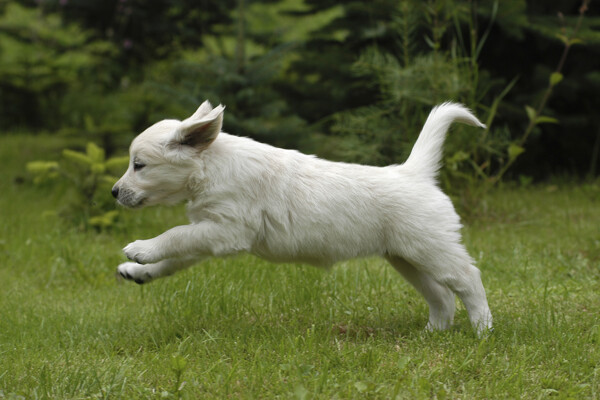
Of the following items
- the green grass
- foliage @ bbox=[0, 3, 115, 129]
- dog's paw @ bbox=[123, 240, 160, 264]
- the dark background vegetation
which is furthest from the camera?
foliage @ bbox=[0, 3, 115, 129]

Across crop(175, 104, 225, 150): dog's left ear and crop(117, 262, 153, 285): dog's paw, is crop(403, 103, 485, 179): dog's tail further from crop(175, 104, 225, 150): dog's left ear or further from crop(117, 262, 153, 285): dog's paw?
crop(117, 262, 153, 285): dog's paw

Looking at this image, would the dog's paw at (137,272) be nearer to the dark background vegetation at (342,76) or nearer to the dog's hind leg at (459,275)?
the dog's hind leg at (459,275)

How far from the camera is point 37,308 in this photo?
4680 mm

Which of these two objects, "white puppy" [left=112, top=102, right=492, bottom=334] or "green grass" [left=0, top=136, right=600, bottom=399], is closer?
"green grass" [left=0, top=136, right=600, bottom=399]

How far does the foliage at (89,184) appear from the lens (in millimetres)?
6461

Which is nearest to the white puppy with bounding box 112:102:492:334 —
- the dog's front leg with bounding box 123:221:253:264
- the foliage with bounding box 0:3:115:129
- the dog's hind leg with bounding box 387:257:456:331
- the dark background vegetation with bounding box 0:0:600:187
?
the dog's front leg with bounding box 123:221:253:264

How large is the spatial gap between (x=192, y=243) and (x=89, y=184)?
3.27m

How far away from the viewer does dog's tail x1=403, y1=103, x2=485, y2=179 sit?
4.03 m

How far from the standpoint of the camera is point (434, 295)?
4.14 m

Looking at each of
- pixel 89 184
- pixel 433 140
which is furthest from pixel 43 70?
pixel 433 140

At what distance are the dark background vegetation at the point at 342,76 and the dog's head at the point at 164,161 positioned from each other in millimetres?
3010

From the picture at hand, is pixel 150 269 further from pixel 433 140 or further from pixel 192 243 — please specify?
pixel 433 140

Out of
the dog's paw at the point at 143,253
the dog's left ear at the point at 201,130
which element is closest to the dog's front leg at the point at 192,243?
the dog's paw at the point at 143,253

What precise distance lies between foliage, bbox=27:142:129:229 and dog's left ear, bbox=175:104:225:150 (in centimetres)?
277
